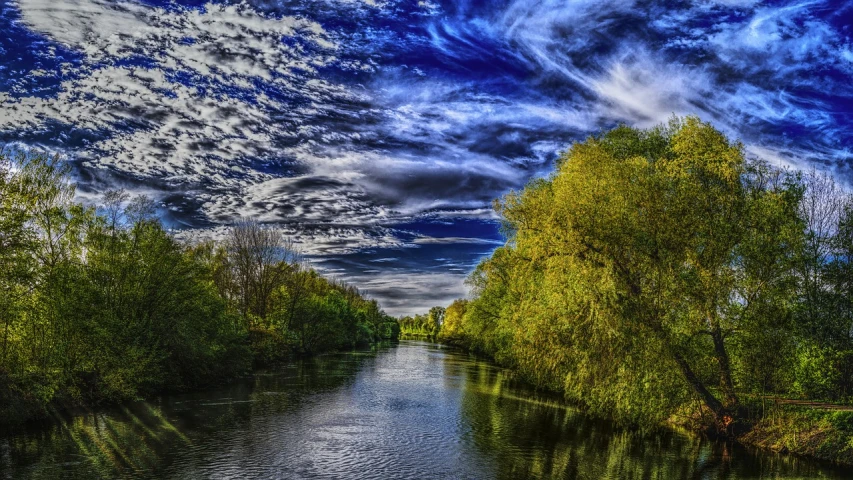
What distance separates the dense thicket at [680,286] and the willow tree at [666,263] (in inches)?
2.7

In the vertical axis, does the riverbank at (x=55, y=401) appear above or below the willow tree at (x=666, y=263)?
below

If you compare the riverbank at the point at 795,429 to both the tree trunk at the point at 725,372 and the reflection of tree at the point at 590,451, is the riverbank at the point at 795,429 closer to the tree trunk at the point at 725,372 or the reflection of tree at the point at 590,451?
the tree trunk at the point at 725,372

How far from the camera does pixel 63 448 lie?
71.8 feet

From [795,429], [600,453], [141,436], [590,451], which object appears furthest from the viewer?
[795,429]

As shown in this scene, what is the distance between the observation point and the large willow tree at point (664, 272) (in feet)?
87.3

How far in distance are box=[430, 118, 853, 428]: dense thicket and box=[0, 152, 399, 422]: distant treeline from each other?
25974 mm

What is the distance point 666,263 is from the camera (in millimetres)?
27469

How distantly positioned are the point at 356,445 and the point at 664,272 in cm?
1810

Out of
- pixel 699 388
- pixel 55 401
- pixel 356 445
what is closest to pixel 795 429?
pixel 699 388

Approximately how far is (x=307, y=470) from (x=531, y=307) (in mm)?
17606

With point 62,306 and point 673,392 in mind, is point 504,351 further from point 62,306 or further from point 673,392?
point 62,306

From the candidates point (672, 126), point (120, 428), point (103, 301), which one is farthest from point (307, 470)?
point (672, 126)

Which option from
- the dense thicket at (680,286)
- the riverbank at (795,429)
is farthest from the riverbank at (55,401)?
the riverbank at (795,429)

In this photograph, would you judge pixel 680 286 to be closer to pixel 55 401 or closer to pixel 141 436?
pixel 141 436
